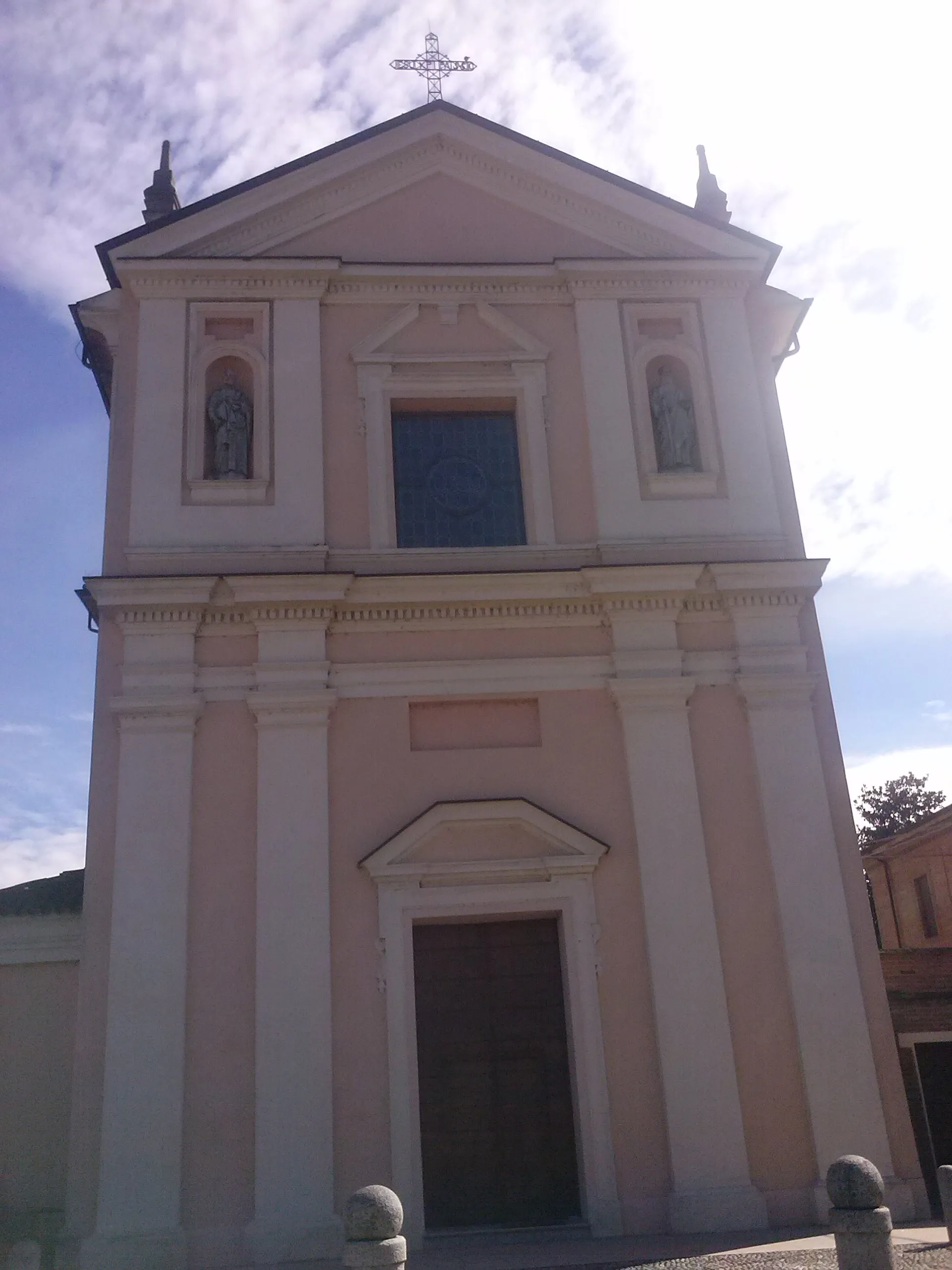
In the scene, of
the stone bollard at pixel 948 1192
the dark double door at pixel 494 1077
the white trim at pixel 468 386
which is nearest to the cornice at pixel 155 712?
the white trim at pixel 468 386

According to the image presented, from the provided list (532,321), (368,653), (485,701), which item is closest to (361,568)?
(368,653)

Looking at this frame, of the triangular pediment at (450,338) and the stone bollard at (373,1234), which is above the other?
the triangular pediment at (450,338)

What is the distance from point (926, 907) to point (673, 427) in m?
17.3

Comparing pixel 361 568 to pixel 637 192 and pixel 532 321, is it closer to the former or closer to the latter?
pixel 532 321

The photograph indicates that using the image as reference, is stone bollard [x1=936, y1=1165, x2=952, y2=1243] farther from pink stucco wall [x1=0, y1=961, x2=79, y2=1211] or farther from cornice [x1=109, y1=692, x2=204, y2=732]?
cornice [x1=109, y1=692, x2=204, y2=732]

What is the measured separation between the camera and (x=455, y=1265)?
9.21 meters

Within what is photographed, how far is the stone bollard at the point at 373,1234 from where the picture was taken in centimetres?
676

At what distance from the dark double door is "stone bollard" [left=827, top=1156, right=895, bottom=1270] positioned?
381 centimetres

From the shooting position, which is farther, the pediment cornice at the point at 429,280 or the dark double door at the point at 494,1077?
the pediment cornice at the point at 429,280

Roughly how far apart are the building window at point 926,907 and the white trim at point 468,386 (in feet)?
57.5

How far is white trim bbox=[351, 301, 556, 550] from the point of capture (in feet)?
42.3

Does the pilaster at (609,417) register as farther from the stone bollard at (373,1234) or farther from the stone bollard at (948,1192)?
the stone bollard at (373,1234)

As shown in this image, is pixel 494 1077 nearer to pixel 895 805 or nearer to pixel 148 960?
pixel 148 960

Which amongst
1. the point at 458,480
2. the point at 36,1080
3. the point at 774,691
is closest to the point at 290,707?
the point at 458,480
